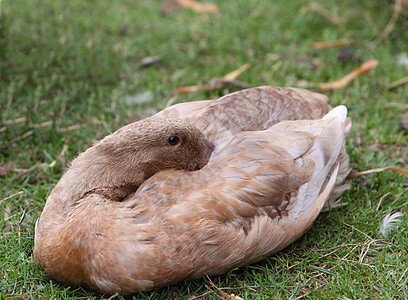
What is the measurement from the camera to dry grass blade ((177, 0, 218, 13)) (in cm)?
680

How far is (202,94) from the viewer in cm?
523

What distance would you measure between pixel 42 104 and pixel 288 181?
270 centimetres

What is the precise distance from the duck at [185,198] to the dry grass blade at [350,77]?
Answer: 1728mm

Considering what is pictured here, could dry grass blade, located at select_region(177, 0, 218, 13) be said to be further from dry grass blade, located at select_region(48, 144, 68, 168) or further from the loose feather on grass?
the loose feather on grass

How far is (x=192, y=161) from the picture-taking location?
10.9 feet

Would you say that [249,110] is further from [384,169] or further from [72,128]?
[72,128]

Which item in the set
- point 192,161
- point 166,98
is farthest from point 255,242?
point 166,98

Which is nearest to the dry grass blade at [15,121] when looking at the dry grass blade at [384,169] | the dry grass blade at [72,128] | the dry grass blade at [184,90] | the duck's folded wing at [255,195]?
the dry grass blade at [72,128]

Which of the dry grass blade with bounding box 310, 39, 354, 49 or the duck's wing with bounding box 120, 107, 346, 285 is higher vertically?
the duck's wing with bounding box 120, 107, 346, 285

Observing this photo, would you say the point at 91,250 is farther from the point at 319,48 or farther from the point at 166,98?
the point at 319,48

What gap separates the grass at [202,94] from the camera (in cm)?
319

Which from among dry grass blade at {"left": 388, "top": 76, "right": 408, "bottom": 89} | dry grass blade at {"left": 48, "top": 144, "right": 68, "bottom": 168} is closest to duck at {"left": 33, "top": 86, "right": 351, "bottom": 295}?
dry grass blade at {"left": 48, "top": 144, "right": 68, "bottom": 168}

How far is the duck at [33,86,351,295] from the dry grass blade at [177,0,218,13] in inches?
136

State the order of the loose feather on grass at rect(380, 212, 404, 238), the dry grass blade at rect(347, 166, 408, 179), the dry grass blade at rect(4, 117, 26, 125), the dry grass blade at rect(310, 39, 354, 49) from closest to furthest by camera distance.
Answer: the loose feather on grass at rect(380, 212, 404, 238) < the dry grass blade at rect(347, 166, 408, 179) < the dry grass blade at rect(4, 117, 26, 125) < the dry grass blade at rect(310, 39, 354, 49)
